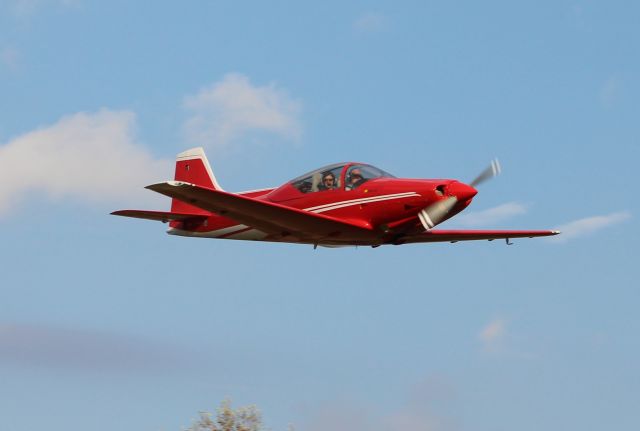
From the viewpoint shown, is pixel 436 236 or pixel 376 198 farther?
pixel 436 236

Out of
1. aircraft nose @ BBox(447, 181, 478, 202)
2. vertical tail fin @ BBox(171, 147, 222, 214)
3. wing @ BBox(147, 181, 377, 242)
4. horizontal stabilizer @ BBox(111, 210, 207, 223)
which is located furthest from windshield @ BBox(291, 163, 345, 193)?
vertical tail fin @ BBox(171, 147, 222, 214)

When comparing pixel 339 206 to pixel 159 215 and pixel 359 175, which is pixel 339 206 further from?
pixel 159 215

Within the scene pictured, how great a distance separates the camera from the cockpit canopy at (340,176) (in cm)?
2545

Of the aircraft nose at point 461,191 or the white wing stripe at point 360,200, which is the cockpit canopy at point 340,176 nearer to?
the white wing stripe at point 360,200

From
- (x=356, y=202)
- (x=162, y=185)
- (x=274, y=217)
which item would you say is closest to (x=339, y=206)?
(x=356, y=202)

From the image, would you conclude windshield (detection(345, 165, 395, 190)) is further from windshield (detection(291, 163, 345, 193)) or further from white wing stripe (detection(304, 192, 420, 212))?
white wing stripe (detection(304, 192, 420, 212))

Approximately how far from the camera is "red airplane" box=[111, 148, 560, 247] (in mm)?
24328

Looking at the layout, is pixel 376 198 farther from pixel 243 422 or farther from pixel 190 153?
pixel 190 153

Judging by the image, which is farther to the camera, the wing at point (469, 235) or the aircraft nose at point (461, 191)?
the wing at point (469, 235)

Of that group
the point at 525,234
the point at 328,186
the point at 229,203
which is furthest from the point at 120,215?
the point at 525,234

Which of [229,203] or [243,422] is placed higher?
[229,203]

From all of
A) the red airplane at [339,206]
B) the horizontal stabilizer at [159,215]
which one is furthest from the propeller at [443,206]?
the horizontal stabilizer at [159,215]

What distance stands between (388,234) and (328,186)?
1.85m

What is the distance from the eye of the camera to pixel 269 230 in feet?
86.8
